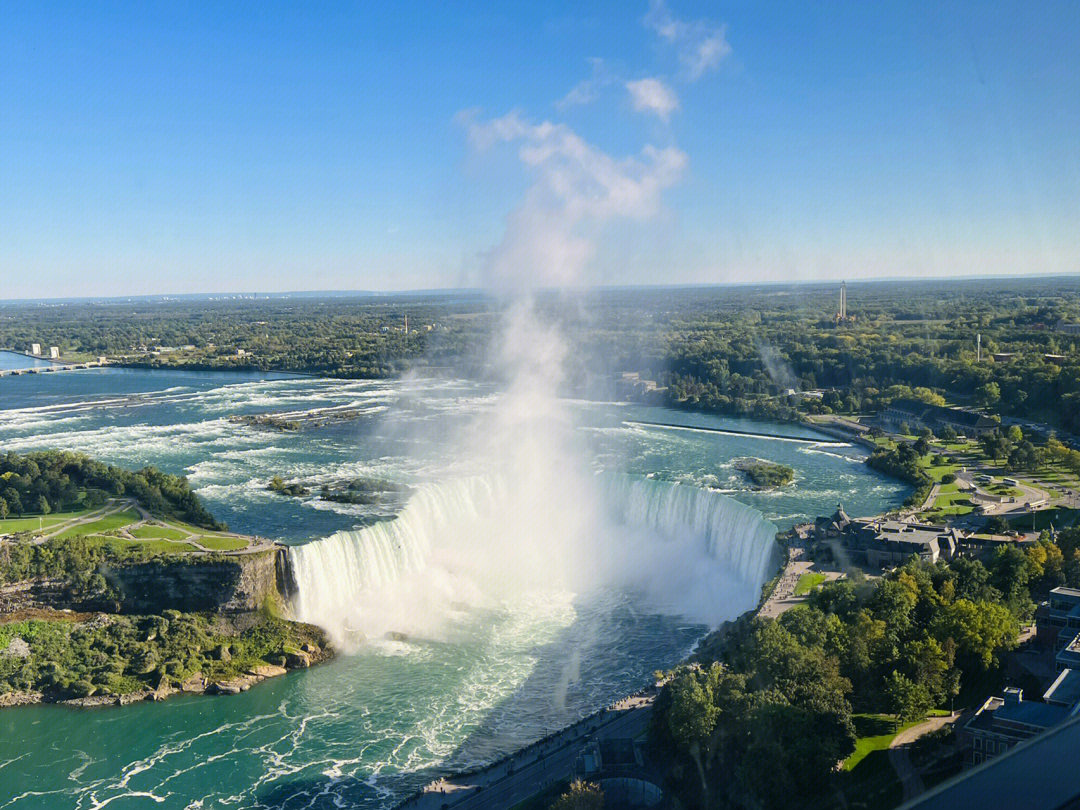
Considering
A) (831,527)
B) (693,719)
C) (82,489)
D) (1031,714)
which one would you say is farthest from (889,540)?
(82,489)

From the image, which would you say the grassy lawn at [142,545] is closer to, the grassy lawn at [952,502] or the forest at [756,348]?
the forest at [756,348]

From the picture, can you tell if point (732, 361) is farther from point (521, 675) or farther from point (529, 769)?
point (529, 769)

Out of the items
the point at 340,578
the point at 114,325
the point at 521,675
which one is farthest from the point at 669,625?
the point at 114,325

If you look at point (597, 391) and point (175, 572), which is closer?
point (175, 572)

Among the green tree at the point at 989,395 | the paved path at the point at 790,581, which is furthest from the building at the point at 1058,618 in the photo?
the green tree at the point at 989,395

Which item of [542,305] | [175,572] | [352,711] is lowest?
[352,711]

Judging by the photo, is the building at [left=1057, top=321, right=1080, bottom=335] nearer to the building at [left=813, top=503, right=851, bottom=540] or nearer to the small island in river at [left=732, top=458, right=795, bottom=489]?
the small island in river at [left=732, top=458, right=795, bottom=489]

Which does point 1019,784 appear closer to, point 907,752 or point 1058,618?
point 907,752
